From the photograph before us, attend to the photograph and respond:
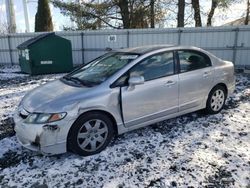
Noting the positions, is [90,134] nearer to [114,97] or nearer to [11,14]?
[114,97]

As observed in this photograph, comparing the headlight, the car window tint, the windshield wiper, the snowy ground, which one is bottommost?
the snowy ground

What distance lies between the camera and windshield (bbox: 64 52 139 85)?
4130 mm

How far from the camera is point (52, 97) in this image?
3760mm

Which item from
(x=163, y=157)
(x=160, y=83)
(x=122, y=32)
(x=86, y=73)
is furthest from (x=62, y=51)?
(x=163, y=157)

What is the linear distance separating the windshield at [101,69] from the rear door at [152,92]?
11.2 inches

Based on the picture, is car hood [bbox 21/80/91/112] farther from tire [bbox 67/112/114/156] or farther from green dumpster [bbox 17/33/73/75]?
green dumpster [bbox 17/33/73/75]

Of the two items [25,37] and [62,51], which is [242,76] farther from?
[25,37]

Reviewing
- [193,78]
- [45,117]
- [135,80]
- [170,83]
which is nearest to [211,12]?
[193,78]

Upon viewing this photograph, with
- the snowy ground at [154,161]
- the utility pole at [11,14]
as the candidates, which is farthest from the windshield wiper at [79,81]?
the utility pole at [11,14]

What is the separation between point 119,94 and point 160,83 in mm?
779

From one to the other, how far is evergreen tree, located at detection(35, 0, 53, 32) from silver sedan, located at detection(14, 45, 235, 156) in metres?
13.7

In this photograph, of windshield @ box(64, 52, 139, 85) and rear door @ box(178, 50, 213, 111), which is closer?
windshield @ box(64, 52, 139, 85)

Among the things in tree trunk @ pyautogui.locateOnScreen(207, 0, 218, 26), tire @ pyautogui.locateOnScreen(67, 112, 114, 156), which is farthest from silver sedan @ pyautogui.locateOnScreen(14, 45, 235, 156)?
tree trunk @ pyautogui.locateOnScreen(207, 0, 218, 26)

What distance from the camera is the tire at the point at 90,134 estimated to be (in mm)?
3639
